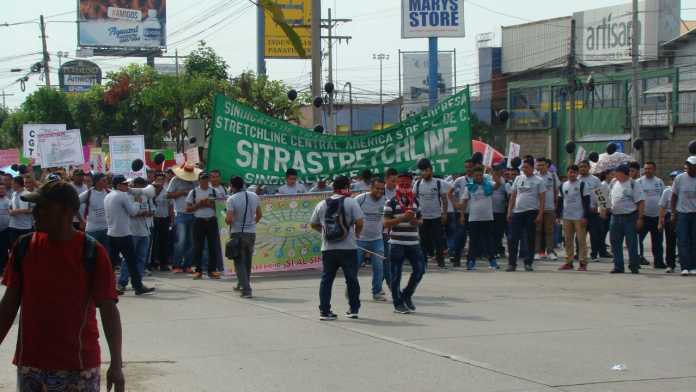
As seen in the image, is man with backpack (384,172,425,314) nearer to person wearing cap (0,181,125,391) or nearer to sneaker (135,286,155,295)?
sneaker (135,286,155,295)

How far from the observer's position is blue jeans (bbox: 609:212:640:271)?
16406 mm

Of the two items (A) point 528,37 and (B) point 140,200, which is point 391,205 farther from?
(A) point 528,37

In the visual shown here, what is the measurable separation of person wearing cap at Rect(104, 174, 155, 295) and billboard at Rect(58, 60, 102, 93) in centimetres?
6920

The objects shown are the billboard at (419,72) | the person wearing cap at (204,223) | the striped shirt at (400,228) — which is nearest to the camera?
the striped shirt at (400,228)

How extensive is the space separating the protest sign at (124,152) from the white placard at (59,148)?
4.26ft

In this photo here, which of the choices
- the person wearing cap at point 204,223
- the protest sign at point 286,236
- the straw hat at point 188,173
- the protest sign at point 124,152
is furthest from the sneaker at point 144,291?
the protest sign at point 124,152

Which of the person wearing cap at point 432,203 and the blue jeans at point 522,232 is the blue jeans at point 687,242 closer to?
the blue jeans at point 522,232

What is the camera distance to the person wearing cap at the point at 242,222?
14.4 meters

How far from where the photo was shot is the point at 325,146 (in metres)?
18.9

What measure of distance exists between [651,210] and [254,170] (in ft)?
21.6

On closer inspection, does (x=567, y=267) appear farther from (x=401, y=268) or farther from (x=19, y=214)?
(x=19, y=214)

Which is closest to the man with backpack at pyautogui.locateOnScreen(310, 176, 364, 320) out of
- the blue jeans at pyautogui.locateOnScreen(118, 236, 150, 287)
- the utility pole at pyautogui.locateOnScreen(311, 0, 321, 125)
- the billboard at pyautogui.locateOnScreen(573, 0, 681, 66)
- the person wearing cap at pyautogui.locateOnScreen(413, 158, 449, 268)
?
the blue jeans at pyautogui.locateOnScreen(118, 236, 150, 287)

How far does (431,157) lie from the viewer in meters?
19.3

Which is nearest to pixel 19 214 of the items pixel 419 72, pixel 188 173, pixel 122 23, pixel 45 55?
pixel 188 173
